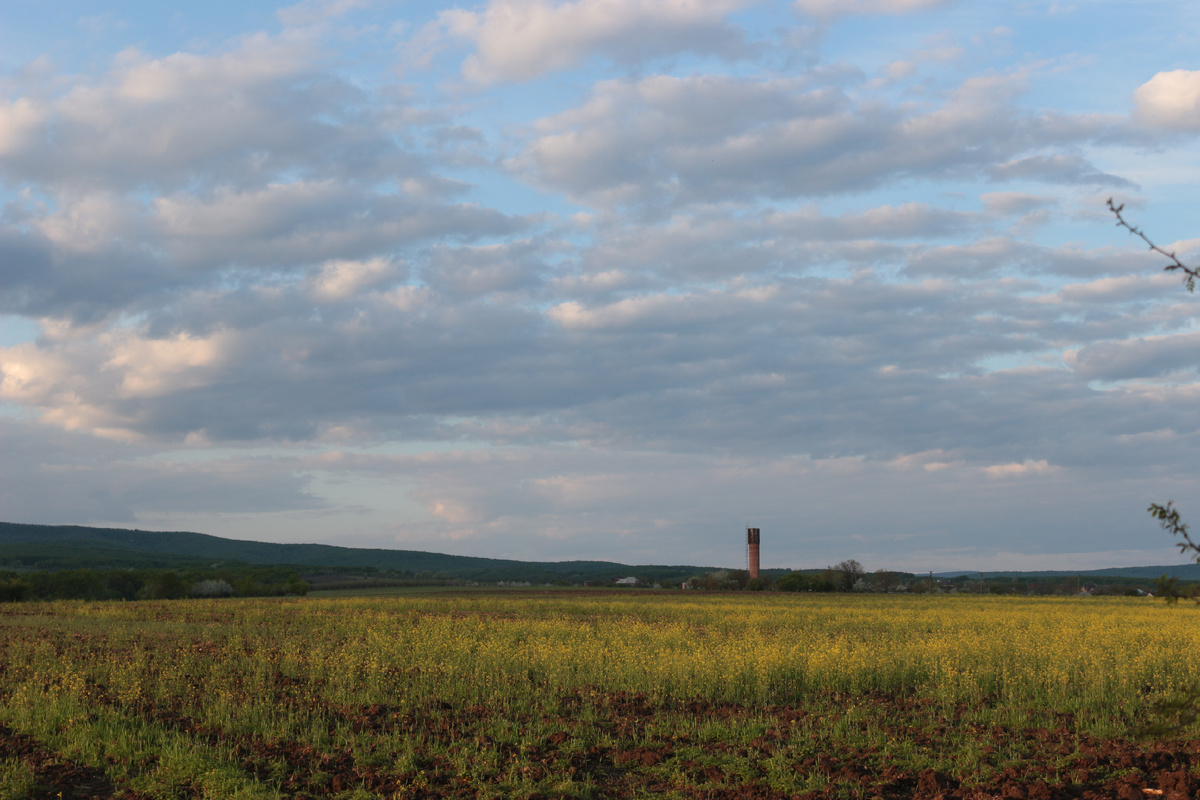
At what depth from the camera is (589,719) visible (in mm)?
13672

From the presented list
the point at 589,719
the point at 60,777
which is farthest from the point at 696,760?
the point at 60,777

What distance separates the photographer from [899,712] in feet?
48.2

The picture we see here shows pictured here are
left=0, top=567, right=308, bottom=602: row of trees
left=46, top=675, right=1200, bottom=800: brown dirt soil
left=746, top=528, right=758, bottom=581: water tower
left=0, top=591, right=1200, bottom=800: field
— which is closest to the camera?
left=46, top=675, right=1200, bottom=800: brown dirt soil

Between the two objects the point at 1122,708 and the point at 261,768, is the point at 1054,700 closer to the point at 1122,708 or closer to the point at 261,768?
the point at 1122,708

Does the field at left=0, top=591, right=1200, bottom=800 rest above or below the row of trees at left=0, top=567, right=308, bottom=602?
above

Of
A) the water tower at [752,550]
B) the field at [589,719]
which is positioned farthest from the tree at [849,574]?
the field at [589,719]

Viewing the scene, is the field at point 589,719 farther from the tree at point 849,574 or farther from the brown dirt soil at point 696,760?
the tree at point 849,574

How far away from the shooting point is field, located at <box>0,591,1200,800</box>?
10.4 meters

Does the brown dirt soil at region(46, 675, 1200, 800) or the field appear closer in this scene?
the brown dirt soil at region(46, 675, 1200, 800)

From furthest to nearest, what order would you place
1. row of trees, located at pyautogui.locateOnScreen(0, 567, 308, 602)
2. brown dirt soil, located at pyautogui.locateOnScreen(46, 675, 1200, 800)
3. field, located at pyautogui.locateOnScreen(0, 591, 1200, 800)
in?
row of trees, located at pyautogui.locateOnScreen(0, 567, 308, 602) → field, located at pyautogui.locateOnScreen(0, 591, 1200, 800) → brown dirt soil, located at pyautogui.locateOnScreen(46, 675, 1200, 800)

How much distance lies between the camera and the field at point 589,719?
10414mm

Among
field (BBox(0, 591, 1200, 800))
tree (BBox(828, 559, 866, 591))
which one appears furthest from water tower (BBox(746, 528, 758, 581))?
field (BBox(0, 591, 1200, 800))

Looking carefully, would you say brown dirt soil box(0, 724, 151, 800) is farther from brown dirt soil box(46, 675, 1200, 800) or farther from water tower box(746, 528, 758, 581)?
water tower box(746, 528, 758, 581)

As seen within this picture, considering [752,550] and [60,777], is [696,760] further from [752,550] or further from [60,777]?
[752,550]
